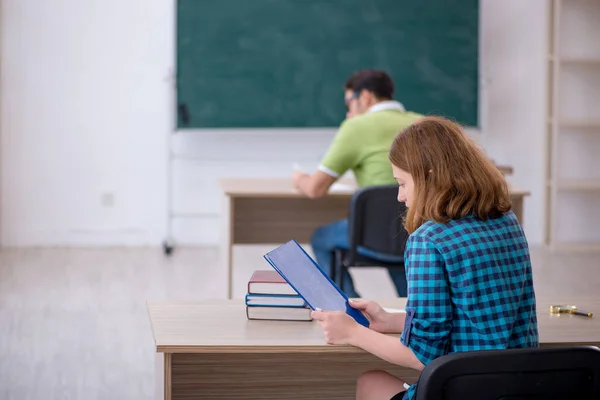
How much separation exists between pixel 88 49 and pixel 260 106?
123cm

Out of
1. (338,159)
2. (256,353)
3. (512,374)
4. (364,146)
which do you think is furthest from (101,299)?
(512,374)

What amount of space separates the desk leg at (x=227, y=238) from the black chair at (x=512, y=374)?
282cm

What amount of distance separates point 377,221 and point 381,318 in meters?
1.72

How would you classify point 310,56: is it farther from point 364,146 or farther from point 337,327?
point 337,327

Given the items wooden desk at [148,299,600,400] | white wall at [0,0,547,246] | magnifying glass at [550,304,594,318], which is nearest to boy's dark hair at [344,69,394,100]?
wooden desk at [148,299,600,400]

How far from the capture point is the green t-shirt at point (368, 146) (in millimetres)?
3764

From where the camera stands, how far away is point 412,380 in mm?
2287

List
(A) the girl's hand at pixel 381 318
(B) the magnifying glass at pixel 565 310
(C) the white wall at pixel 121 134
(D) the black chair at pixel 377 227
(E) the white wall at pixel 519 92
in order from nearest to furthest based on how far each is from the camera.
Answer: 1. (A) the girl's hand at pixel 381 318
2. (B) the magnifying glass at pixel 565 310
3. (D) the black chair at pixel 377 227
4. (C) the white wall at pixel 121 134
5. (E) the white wall at pixel 519 92

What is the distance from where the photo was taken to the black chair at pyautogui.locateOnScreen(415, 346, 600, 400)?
1.50 meters

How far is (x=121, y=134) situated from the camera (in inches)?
253

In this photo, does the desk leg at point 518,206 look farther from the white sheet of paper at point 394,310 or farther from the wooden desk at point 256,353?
the white sheet of paper at point 394,310

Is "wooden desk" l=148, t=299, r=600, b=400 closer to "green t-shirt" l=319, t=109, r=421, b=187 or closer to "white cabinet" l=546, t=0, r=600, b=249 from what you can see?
"green t-shirt" l=319, t=109, r=421, b=187

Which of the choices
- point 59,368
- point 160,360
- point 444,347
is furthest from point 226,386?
point 59,368

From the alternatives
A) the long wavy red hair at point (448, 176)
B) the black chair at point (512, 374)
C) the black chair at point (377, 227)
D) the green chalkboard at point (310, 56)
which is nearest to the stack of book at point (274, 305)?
the long wavy red hair at point (448, 176)
